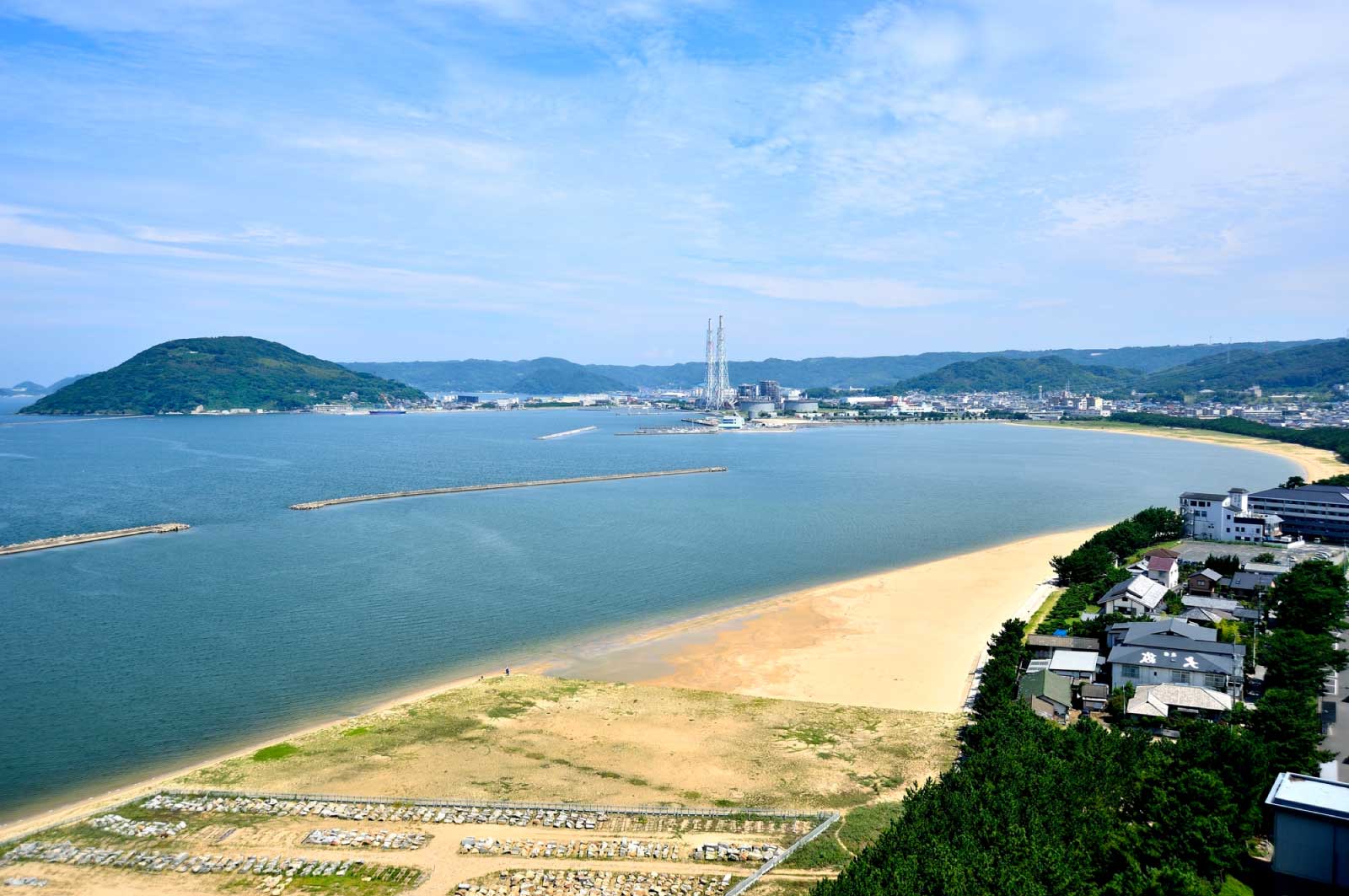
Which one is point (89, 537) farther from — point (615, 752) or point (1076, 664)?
point (1076, 664)

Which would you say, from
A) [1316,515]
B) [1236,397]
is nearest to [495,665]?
[1316,515]

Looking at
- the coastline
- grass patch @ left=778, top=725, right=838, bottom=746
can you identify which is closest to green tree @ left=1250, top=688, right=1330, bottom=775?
grass patch @ left=778, top=725, right=838, bottom=746

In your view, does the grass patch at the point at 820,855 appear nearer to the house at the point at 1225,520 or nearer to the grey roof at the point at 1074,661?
the grey roof at the point at 1074,661

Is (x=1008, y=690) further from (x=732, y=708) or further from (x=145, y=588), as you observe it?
(x=145, y=588)

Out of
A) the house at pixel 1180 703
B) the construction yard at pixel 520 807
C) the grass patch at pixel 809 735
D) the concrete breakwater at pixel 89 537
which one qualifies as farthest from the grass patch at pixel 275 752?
the concrete breakwater at pixel 89 537

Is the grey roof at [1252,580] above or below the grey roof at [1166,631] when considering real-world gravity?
below

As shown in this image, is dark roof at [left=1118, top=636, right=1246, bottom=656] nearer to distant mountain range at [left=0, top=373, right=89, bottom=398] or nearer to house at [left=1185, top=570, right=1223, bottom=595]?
house at [left=1185, top=570, right=1223, bottom=595]

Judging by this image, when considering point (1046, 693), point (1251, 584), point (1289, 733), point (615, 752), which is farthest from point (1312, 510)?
point (615, 752)
